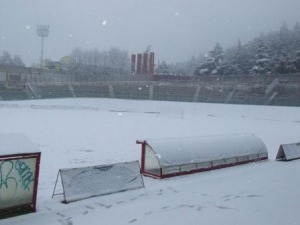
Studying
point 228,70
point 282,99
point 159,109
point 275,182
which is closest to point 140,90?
Result: point 159,109

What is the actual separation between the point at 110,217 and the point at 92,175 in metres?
1.99

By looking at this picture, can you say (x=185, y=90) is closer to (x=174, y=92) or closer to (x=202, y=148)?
(x=174, y=92)

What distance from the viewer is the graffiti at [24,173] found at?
8.09 meters

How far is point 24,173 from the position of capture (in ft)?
26.9

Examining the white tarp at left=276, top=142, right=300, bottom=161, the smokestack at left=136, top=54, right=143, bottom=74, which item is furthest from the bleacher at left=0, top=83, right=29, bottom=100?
the white tarp at left=276, top=142, right=300, bottom=161

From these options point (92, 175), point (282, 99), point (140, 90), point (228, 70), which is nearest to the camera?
point (92, 175)

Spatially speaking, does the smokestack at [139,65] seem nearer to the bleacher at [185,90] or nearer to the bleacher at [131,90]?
the bleacher at [185,90]

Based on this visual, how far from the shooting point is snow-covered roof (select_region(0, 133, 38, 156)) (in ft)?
26.1

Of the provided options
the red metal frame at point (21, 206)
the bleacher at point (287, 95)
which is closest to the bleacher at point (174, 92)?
the bleacher at point (287, 95)

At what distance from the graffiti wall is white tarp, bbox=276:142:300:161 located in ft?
35.7

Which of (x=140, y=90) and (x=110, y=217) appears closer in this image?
(x=110, y=217)

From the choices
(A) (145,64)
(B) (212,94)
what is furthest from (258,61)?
(A) (145,64)

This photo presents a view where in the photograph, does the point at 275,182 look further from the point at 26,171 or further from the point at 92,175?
the point at 26,171

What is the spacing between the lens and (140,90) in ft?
215
